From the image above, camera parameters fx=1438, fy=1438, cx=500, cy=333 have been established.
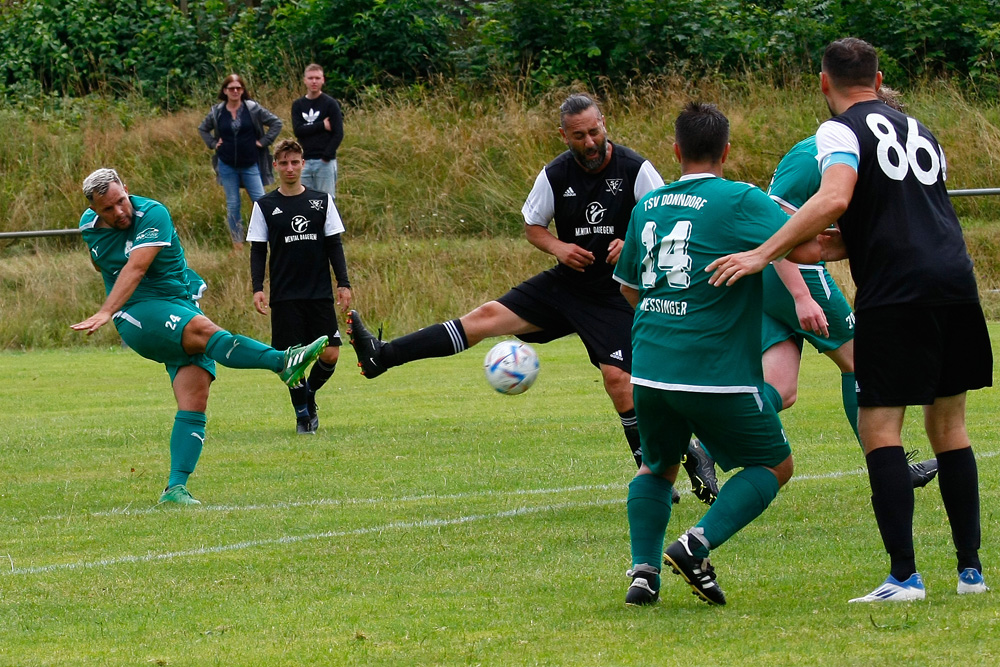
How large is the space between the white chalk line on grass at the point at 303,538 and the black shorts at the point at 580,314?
78 centimetres

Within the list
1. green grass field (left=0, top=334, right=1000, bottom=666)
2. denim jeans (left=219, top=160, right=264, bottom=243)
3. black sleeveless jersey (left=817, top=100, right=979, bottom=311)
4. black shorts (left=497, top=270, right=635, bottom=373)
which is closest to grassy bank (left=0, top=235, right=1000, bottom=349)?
denim jeans (left=219, top=160, right=264, bottom=243)

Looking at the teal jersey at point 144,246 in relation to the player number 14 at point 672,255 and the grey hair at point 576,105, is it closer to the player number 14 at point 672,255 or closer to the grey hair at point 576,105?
the grey hair at point 576,105

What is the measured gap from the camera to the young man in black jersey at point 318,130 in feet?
62.5

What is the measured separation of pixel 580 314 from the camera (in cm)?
755

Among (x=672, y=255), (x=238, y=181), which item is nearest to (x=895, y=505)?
(x=672, y=255)

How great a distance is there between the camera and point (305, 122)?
A: 19203 mm

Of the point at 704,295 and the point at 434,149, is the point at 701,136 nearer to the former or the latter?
the point at 704,295

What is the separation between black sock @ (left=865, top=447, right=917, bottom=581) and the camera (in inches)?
192

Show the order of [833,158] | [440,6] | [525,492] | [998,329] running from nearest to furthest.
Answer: [833,158]
[525,492]
[998,329]
[440,6]

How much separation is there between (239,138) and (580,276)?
12.8m

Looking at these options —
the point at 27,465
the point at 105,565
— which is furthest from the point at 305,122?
the point at 105,565

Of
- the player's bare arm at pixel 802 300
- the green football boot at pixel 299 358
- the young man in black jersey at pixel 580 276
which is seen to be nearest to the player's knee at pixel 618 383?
the young man in black jersey at pixel 580 276

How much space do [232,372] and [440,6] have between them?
1289cm

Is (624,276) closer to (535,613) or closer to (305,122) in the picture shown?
(535,613)
